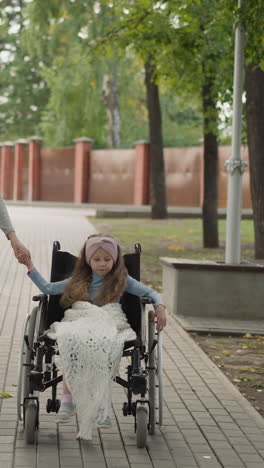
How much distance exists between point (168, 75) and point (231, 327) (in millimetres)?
9247

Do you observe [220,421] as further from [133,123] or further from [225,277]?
[133,123]

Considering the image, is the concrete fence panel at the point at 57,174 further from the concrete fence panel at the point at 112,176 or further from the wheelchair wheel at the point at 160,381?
the wheelchair wheel at the point at 160,381

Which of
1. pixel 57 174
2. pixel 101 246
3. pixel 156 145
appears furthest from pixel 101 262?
pixel 57 174

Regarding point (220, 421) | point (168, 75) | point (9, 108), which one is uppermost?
point (9, 108)

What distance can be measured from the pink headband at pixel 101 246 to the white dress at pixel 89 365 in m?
0.51

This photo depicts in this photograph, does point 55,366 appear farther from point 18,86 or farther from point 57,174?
point 18,86

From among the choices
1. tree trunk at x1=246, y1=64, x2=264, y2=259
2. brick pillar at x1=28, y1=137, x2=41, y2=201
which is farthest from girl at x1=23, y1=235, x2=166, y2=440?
brick pillar at x1=28, y1=137, x2=41, y2=201

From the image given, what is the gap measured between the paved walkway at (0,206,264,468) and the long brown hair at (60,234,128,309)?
74 cm

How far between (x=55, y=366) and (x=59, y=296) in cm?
42

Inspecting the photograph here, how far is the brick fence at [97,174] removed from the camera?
3653cm

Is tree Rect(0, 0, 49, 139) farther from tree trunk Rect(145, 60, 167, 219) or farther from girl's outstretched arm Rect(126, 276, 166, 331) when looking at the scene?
girl's outstretched arm Rect(126, 276, 166, 331)

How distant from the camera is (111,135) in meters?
48.1

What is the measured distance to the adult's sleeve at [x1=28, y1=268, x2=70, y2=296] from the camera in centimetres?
550

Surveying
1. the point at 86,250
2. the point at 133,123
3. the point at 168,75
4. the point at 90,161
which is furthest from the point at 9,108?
the point at 86,250
